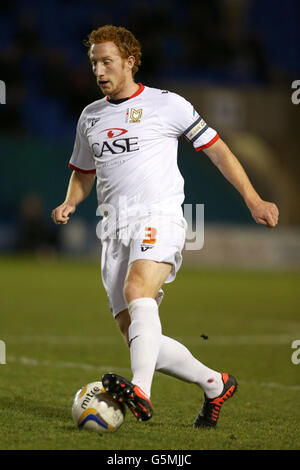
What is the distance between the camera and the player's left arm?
14.5ft

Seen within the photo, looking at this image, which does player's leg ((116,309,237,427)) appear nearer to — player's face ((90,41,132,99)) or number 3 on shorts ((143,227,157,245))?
number 3 on shorts ((143,227,157,245))

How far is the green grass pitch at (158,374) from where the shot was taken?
4.19 meters

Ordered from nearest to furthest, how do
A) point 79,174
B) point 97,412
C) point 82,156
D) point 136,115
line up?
point 97,412
point 136,115
point 82,156
point 79,174

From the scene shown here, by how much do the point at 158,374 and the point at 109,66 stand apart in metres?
2.90

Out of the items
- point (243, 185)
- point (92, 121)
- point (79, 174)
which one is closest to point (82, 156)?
point (79, 174)

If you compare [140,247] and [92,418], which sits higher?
[140,247]

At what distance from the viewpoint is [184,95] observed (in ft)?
80.1

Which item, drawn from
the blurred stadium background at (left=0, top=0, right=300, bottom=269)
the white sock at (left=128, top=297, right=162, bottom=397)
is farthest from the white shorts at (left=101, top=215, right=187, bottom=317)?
the blurred stadium background at (left=0, top=0, right=300, bottom=269)

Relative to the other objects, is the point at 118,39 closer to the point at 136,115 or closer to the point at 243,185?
the point at 136,115

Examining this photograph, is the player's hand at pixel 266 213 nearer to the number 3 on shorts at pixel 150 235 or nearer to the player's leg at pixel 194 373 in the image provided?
the number 3 on shorts at pixel 150 235

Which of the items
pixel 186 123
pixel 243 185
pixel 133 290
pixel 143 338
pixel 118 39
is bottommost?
pixel 143 338

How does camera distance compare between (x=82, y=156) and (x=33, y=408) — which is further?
(x=82, y=156)

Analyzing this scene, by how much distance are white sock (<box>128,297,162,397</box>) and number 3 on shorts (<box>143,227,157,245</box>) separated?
0.30 meters

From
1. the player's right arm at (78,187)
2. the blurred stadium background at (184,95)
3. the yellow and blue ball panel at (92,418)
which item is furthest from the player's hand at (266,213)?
the blurred stadium background at (184,95)
